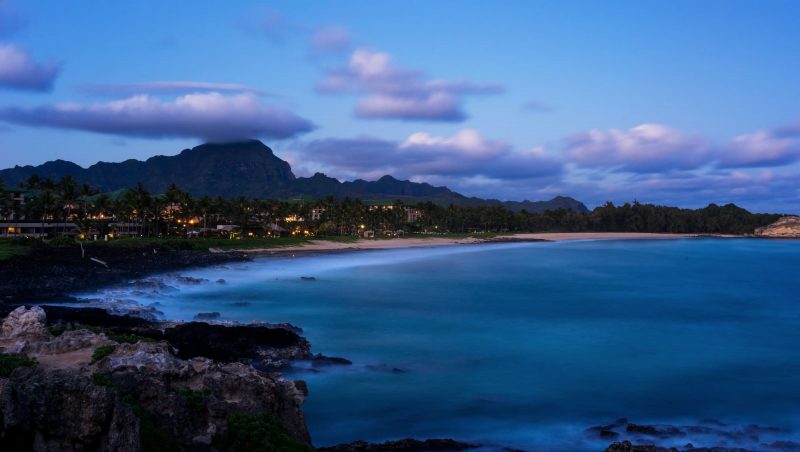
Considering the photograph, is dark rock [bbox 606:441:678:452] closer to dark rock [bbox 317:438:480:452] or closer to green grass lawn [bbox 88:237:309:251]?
dark rock [bbox 317:438:480:452]

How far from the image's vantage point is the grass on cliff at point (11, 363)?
39.0ft

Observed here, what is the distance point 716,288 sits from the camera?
195 ft

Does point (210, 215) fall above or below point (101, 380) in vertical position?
above

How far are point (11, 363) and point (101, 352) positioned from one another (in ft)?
6.46

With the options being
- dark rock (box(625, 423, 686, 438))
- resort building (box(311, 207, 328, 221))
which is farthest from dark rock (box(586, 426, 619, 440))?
resort building (box(311, 207, 328, 221))

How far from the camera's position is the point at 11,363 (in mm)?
12328

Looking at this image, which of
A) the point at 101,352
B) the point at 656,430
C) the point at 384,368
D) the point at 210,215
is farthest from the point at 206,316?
the point at 210,215

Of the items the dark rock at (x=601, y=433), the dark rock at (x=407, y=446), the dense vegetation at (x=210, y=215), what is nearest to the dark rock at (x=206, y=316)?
the dark rock at (x=407, y=446)

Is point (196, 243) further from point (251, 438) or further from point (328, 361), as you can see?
point (251, 438)

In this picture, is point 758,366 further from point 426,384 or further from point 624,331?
point 426,384

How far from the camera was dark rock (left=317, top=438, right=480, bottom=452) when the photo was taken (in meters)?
14.2

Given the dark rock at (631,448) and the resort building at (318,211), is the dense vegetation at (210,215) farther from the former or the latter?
the dark rock at (631,448)

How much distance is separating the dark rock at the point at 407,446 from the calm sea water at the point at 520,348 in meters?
1.32

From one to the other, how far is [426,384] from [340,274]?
131ft
